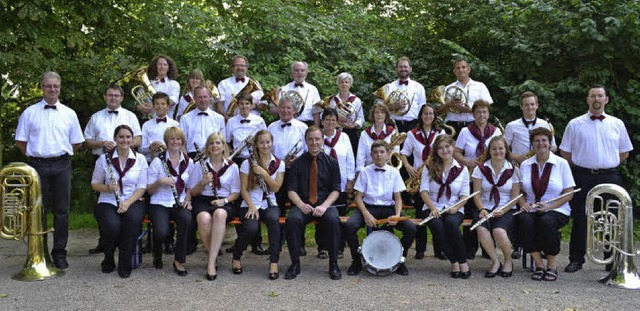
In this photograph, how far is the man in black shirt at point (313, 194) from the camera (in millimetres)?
6199

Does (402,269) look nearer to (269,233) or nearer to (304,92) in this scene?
(269,233)

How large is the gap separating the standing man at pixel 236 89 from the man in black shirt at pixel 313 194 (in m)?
1.52

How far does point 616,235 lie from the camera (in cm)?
589

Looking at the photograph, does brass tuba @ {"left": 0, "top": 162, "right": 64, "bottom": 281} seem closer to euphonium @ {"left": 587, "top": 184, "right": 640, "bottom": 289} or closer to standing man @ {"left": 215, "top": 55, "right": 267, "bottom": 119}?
standing man @ {"left": 215, "top": 55, "right": 267, "bottom": 119}

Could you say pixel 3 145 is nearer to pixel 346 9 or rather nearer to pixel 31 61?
pixel 31 61

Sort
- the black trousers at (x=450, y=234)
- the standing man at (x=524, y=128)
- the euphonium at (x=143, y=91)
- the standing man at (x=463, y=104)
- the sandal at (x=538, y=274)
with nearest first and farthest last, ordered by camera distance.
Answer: the sandal at (x=538, y=274) → the black trousers at (x=450, y=234) → the standing man at (x=524, y=128) → the euphonium at (x=143, y=91) → the standing man at (x=463, y=104)

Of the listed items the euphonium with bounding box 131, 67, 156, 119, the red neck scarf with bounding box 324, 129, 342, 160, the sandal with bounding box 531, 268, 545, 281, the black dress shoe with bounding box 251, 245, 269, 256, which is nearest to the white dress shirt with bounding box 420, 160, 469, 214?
the sandal with bounding box 531, 268, 545, 281

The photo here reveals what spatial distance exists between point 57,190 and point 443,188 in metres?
3.87

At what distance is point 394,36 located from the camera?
39.2 feet

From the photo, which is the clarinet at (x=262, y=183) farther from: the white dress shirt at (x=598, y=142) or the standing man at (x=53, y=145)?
the white dress shirt at (x=598, y=142)

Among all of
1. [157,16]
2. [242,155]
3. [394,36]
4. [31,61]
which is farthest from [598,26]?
[31,61]

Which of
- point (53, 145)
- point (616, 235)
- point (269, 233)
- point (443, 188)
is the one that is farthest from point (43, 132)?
point (616, 235)

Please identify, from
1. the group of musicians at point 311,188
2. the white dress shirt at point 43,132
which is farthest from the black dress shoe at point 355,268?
the white dress shirt at point 43,132

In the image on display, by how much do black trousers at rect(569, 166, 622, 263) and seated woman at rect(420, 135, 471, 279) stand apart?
1.15m
